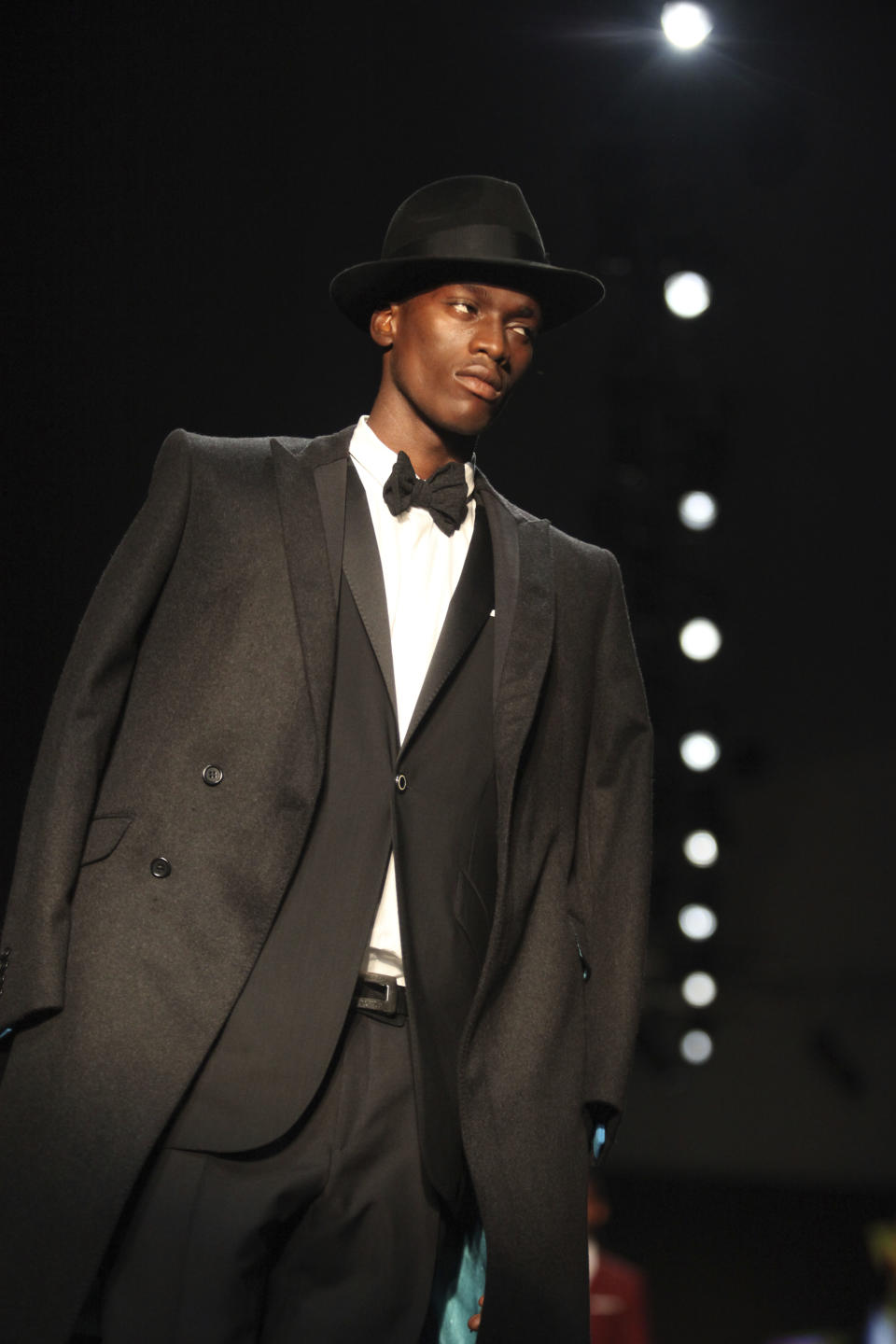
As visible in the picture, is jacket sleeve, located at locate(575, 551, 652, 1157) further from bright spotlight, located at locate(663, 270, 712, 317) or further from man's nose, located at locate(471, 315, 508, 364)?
→ bright spotlight, located at locate(663, 270, 712, 317)

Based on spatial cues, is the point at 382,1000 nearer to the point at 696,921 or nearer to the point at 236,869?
the point at 236,869

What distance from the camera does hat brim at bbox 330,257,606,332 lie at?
93.6 inches

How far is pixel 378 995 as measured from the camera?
2123 millimetres

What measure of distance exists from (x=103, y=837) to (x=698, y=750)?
535cm

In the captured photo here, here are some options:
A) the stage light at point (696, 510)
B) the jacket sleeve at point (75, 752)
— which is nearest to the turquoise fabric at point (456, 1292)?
the jacket sleeve at point (75, 752)

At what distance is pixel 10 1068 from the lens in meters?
2.04

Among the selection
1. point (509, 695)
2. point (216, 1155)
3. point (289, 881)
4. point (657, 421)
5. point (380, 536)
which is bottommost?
point (216, 1155)

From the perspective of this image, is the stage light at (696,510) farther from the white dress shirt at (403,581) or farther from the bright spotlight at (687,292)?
the white dress shirt at (403,581)

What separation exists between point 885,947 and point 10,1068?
6803 millimetres

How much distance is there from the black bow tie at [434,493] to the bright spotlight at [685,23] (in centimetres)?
278

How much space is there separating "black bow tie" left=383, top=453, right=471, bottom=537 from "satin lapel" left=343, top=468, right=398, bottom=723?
0.14ft

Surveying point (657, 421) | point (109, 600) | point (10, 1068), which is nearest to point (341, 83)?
point (657, 421)

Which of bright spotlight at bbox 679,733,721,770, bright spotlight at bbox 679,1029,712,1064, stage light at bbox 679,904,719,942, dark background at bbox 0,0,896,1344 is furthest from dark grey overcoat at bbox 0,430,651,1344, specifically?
bright spotlight at bbox 679,1029,712,1064

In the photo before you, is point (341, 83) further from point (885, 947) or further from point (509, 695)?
point (885, 947)
